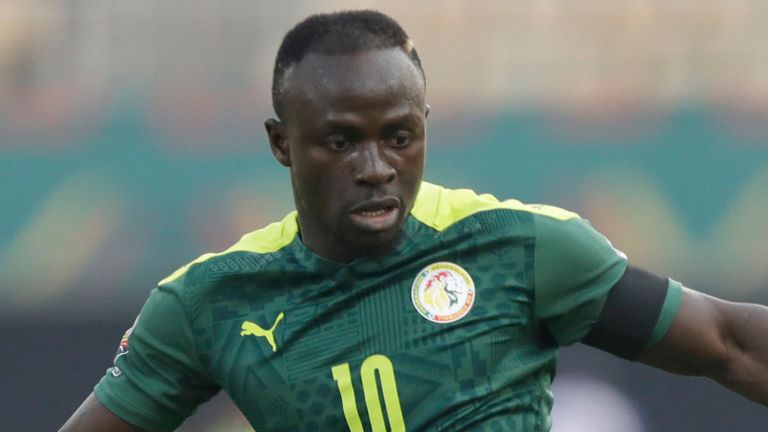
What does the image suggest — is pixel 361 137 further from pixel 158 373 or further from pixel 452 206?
pixel 158 373

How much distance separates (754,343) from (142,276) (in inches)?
244

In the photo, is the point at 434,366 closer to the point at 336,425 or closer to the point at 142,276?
the point at 336,425

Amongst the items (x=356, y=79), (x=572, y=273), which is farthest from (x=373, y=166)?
(x=572, y=273)

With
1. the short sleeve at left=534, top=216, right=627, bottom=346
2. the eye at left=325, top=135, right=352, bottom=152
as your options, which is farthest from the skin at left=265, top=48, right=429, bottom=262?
the short sleeve at left=534, top=216, right=627, bottom=346

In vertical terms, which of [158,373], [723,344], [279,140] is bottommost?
[158,373]

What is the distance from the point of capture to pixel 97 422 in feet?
12.0

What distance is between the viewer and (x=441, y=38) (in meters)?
A: 10.2

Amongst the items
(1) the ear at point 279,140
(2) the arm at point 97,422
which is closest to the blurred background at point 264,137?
(2) the arm at point 97,422

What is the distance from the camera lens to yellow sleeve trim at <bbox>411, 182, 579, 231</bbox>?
346 centimetres

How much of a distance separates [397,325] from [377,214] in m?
0.29

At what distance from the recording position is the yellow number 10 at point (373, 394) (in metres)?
3.36

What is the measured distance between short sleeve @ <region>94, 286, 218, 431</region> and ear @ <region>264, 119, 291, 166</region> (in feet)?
1.40

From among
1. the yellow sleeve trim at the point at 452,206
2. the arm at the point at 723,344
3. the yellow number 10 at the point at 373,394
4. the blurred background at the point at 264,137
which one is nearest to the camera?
the arm at the point at 723,344

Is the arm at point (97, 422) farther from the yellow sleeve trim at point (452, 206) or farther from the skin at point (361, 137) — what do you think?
the yellow sleeve trim at point (452, 206)
